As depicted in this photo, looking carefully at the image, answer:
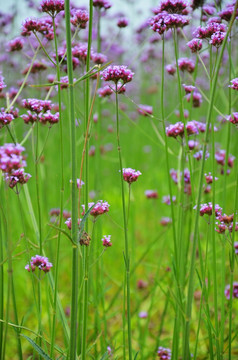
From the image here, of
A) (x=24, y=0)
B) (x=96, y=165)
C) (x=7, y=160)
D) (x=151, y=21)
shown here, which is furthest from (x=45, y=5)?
(x=24, y=0)

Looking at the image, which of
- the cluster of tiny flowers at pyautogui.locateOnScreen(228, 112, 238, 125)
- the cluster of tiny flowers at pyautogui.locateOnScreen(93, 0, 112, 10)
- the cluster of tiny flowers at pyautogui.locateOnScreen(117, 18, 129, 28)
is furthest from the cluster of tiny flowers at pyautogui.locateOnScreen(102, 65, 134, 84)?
the cluster of tiny flowers at pyautogui.locateOnScreen(117, 18, 129, 28)

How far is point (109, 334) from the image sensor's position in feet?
5.46

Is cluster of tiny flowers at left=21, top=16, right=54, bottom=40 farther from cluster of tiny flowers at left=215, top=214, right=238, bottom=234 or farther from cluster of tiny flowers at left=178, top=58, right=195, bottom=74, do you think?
cluster of tiny flowers at left=215, top=214, right=238, bottom=234

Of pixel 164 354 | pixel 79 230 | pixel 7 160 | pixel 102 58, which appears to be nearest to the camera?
pixel 7 160

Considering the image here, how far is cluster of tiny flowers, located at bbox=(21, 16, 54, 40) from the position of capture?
1.02 metres

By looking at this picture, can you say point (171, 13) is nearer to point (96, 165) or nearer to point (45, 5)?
point (45, 5)

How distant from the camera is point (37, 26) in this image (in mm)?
1032

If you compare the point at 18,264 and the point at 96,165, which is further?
the point at 18,264

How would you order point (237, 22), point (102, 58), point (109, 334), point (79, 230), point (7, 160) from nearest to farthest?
1. point (7, 160)
2. point (79, 230)
3. point (237, 22)
4. point (102, 58)
5. point (109, 334)

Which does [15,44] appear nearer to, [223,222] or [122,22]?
[122,22]

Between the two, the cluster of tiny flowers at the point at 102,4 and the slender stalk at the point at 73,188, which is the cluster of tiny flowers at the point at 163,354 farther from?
the cluster of tiny flowers at the point at 102,4

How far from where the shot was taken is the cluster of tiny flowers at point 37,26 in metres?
1.02

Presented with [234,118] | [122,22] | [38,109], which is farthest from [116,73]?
[122,22]

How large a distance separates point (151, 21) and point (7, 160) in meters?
0.59
